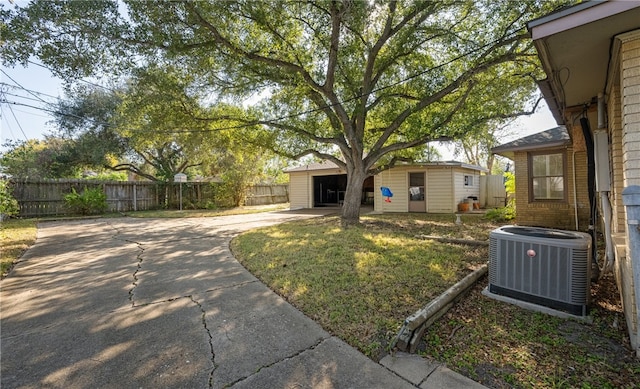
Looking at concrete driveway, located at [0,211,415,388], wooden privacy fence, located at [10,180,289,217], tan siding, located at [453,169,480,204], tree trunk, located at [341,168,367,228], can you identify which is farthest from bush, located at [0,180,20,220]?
tan siding, located at [453,169,480,204]

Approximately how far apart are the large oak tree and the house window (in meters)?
1.69

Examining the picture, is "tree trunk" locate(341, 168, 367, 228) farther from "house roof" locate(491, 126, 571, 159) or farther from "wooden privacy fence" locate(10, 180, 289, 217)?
"wooden privacy fence" locate(10, 180, 289, 217)

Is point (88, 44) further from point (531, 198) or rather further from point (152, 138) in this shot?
point (531, 198)

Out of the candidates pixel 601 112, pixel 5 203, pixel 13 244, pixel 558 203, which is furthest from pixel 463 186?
pixel 5 203

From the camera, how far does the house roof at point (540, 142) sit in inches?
297

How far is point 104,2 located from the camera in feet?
20.3

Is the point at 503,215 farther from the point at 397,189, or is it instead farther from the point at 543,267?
the point at 543,267

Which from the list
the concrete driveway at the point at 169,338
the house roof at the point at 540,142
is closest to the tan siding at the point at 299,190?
the house roof at the point at 540,142

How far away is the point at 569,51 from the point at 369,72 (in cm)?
595

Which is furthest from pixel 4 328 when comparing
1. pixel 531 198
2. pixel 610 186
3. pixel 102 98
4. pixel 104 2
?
pixel 102 98

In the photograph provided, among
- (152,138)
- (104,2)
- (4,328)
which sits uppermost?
(104,2)

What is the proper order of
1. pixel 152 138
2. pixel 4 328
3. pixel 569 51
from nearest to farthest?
pixel 4 328 < pixel 569 51 < pixel 152 138

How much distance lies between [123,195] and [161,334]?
14.8 m

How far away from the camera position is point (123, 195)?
568 inches
